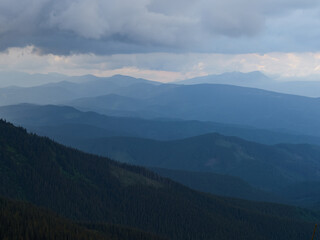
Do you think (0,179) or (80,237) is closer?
(80,237)

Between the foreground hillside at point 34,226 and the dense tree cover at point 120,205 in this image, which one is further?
the dense tree cover at point 120,205

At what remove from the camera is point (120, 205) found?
18650 cm

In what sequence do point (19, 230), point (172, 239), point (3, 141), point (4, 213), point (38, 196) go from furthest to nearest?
1. point (3, 141)
2. point (38, 196)
3. point (172, 239)
4. point (4, 213)
5. point (19, 230)

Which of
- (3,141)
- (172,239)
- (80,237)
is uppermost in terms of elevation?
(3,141)

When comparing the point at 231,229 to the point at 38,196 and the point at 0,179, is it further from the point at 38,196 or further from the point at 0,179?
the point at 0,179

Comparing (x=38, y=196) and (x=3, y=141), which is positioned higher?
(x=3, y=141)

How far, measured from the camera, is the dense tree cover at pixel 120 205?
17112 cm

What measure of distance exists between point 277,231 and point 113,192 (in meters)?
78.1

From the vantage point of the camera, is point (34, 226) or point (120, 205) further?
point (120, 205)

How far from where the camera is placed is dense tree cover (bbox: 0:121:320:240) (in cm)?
17112

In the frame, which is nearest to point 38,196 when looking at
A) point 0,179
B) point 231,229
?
point 0,179

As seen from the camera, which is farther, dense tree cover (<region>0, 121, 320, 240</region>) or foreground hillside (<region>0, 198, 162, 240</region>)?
dense tree cover (<region>0, 121, 320, 240</region>)

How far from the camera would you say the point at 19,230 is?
98.2 meters

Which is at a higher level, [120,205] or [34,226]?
[34,226]
